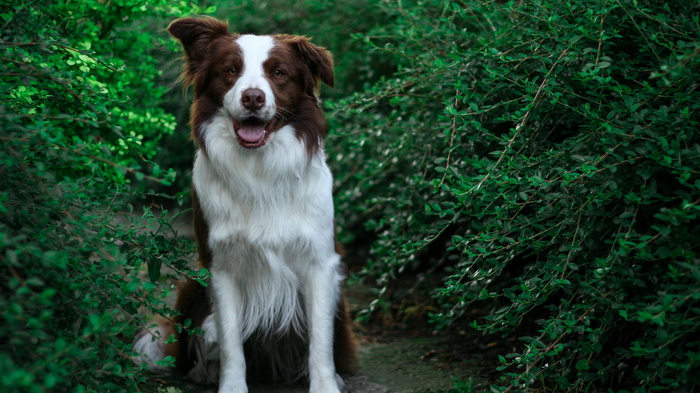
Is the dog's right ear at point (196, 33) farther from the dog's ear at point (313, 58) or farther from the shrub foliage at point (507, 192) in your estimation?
the shrub foliage at point (507, 192)

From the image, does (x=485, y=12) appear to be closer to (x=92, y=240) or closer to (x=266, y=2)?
(x=92, y=240)

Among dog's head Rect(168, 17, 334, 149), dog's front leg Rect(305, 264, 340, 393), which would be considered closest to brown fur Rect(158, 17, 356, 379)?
dog's head Rect(168, 17, 334, 149)

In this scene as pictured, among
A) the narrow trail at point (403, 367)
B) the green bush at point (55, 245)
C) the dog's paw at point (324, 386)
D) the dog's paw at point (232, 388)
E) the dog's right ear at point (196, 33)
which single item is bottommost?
the narrow trail at point (403, 367)

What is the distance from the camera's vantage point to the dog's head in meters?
2.97

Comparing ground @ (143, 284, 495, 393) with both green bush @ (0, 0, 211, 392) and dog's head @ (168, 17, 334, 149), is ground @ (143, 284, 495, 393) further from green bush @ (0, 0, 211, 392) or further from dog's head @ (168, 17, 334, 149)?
dog's head @ (168, 17, 334, 149)

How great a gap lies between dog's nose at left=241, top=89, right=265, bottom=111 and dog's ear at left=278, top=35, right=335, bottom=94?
38 cm

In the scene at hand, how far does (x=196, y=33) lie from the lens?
3201 mm

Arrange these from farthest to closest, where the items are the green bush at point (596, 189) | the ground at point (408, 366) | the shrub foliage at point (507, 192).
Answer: the ground at point (408, 366)
the green bush at point (596, 189)
the shrub foliage at point (507, 192)

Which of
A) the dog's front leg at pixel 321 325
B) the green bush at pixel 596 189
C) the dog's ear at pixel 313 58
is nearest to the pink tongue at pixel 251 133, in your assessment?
the dog's ear at pixel 313 58

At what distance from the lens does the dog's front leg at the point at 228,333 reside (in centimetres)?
308

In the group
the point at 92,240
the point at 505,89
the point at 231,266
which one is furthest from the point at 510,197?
the point at 92,240

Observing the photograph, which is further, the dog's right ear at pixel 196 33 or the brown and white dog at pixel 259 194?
the dog's right ear at pixel 196 33

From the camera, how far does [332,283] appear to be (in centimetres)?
322

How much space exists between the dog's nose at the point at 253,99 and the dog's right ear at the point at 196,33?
17.3 inches
